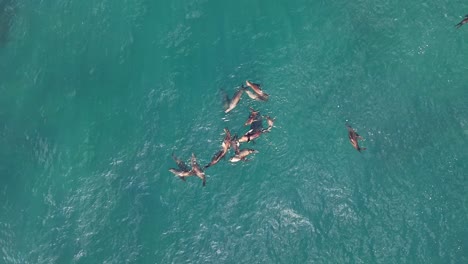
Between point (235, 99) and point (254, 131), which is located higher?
point (235, 99)

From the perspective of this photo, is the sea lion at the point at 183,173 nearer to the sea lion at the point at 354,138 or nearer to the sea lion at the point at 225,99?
the sea lion at the point at 225,99

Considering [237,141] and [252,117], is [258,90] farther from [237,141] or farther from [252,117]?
[237,141]

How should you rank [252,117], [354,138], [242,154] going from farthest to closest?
[252,117]
[242,154]
[354,138]

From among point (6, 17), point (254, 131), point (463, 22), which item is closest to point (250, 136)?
point (254, 131)

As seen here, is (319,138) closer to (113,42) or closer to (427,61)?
(427,61)

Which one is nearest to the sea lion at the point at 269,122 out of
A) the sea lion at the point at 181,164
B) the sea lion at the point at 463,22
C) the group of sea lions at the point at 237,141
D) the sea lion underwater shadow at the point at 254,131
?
the group of sea lions at the point at 237,141

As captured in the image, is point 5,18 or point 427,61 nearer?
point 427,61

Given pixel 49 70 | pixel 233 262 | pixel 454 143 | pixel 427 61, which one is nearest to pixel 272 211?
pixel 233 262
